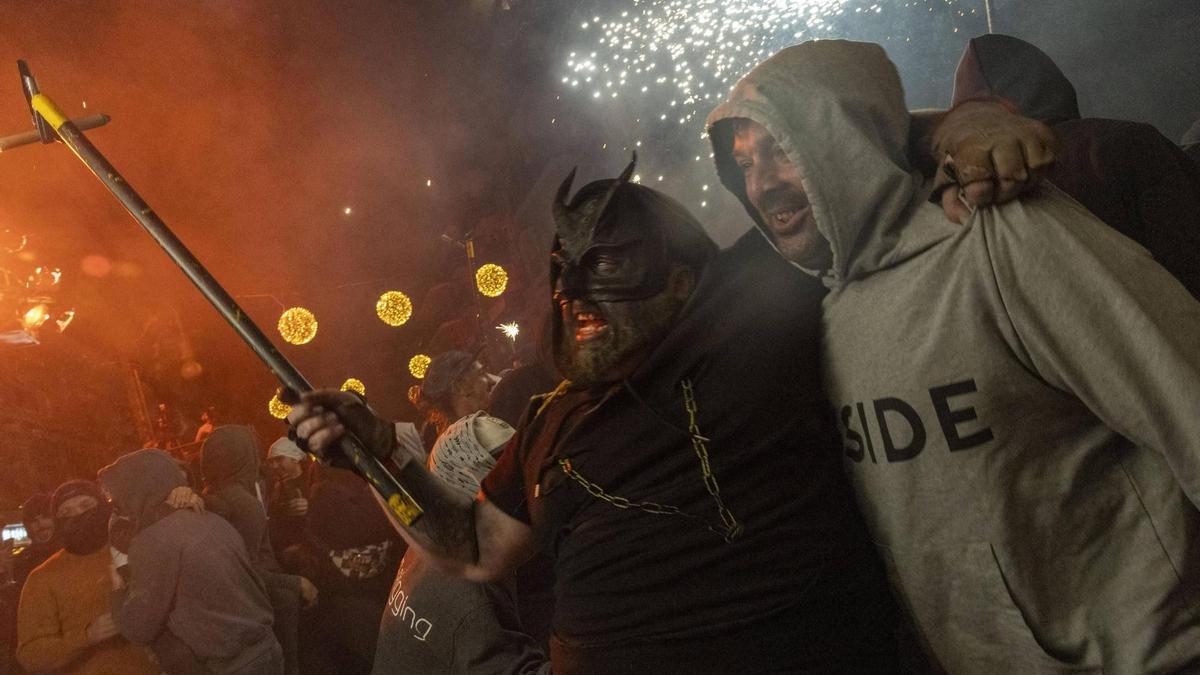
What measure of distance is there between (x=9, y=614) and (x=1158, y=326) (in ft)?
38.4

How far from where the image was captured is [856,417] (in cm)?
186

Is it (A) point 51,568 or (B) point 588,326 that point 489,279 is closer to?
(A) point 51,568

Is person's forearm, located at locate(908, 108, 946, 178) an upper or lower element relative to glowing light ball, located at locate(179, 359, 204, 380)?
lower

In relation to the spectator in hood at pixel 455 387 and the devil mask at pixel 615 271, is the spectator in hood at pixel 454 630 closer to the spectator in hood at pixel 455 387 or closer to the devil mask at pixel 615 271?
the devil mask at pixel 615 271

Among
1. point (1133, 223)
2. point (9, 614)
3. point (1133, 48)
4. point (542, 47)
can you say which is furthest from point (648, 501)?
point (542, 47)

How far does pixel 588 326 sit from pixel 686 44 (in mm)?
9400

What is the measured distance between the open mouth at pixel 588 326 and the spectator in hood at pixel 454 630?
90 cm

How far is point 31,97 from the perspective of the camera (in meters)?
2.37

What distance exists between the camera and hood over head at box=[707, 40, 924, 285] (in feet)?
5.82

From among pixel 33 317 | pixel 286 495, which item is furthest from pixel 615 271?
pixel 33 317

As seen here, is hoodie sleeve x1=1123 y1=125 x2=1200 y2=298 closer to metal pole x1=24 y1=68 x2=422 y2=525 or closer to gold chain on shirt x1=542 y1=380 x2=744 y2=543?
gold chain on shirt x1=542 y1=380 x2=744 y2=543

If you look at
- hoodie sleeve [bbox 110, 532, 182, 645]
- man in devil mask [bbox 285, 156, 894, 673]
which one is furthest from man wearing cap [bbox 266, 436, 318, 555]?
man in devil mask [bbox 285, 156, 894, 673]

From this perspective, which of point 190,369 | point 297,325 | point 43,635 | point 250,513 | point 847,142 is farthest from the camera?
point 190,369

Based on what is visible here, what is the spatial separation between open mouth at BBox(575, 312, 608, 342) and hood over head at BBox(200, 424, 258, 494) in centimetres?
510
